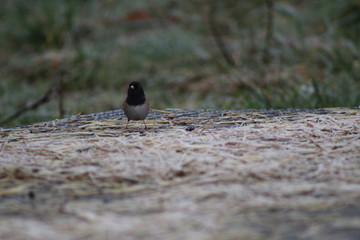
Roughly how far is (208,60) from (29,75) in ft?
9.19

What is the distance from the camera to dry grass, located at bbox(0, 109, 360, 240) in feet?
4.06

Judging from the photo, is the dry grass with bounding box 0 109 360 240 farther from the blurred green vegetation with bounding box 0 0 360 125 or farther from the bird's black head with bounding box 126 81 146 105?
the blurred green vegetation with bounding box 0 0 360 125

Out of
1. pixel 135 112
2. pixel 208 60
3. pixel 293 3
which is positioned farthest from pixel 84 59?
pixel 135 112

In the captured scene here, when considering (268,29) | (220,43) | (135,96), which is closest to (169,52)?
(220,43)

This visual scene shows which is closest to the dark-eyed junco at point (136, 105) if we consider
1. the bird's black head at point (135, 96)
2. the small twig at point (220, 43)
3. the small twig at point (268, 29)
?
the bird's black head at point (135, 96)

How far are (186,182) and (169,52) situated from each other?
19.7ft

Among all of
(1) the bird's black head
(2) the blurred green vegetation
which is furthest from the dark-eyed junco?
(2) the blurred green vegetation

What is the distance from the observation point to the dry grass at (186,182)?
124 cm

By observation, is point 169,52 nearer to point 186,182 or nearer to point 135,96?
point 135,96

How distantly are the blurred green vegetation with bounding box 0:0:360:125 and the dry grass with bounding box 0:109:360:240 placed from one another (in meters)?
2.07

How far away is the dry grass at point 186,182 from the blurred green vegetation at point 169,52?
2067mm

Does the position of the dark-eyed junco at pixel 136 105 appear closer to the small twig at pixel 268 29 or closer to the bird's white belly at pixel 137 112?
the bird's white belly at pixel 137 112

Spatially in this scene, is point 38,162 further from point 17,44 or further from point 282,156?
point 17,44

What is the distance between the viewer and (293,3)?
29.1 ft
